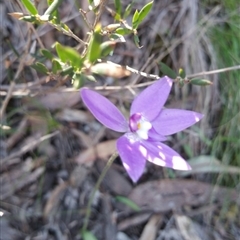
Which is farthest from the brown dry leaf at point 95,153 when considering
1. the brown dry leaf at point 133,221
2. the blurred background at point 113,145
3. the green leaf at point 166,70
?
the green leaf at point 166,70

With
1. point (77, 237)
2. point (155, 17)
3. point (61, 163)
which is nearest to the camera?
point (77, 237)

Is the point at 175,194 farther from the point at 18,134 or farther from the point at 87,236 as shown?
the point at 18,134

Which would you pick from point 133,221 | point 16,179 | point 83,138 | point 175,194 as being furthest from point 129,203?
point 16,179

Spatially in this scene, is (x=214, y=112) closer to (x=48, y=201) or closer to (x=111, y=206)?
(x=111, y=206)

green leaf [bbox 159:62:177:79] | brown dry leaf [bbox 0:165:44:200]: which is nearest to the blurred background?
brown dry leaf [bbox 0:165:44:200]

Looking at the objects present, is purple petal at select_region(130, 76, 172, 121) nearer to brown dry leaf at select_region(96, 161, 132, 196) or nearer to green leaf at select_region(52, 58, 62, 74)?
green leaf at select_region(52, 58, 62, 74)

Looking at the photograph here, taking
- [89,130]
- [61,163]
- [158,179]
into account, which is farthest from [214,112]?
[61,163]
